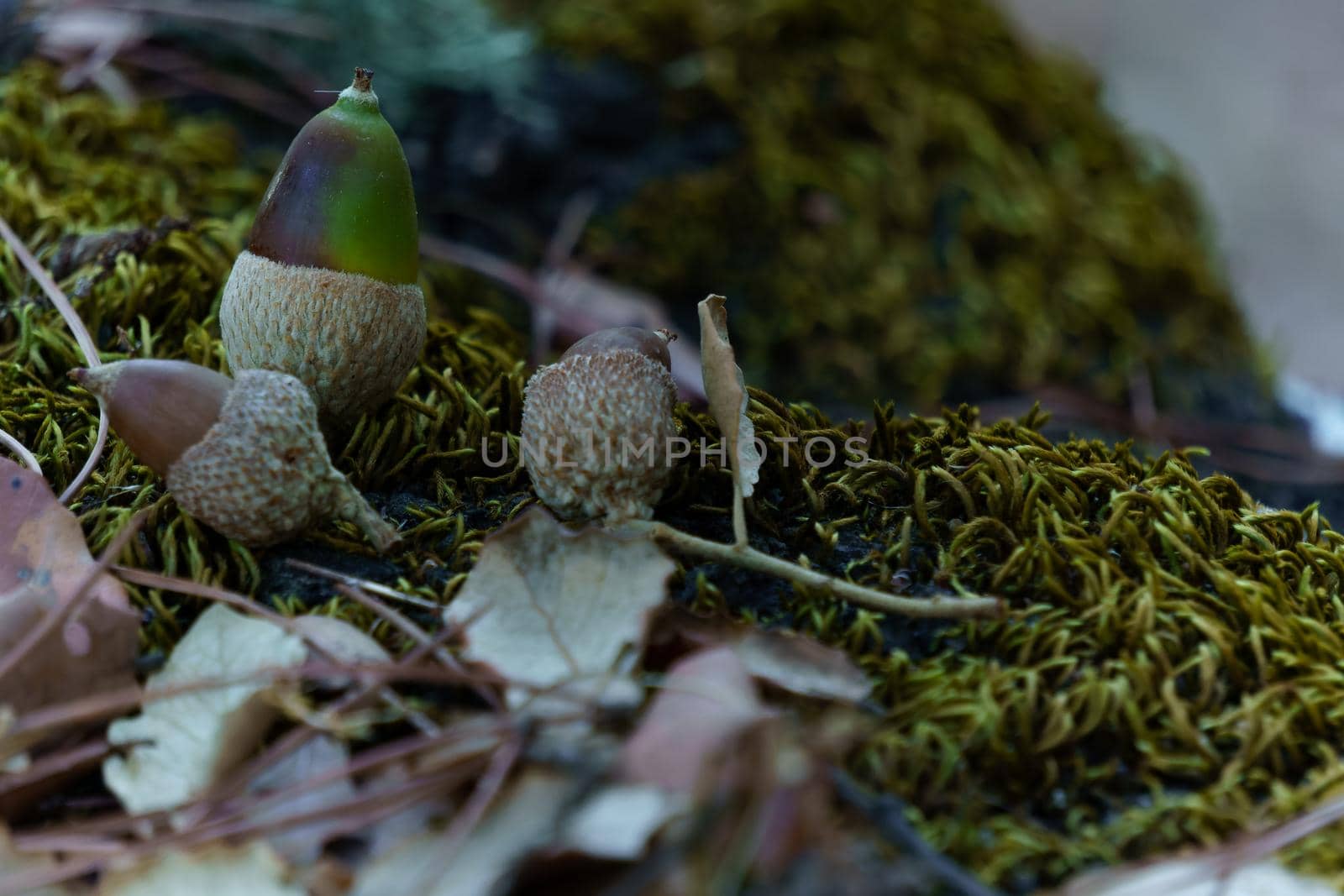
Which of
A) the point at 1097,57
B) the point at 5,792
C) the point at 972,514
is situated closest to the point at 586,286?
the point at 972,514

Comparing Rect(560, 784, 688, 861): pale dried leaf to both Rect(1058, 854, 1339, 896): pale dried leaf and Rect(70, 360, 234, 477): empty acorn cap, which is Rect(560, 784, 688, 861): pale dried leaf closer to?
Rect(1058, 854, 1339, 896): pale dried leaf

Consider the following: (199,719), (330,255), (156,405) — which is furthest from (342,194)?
(199,719)

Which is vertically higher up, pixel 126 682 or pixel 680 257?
pixel 680 257

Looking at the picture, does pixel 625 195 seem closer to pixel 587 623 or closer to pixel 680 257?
pixel 680 257

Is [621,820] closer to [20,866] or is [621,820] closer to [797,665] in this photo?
[797,665]

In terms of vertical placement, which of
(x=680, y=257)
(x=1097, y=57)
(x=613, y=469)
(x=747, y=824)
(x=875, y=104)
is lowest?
(x=747, y=824)

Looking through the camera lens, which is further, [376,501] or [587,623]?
[376,501]
